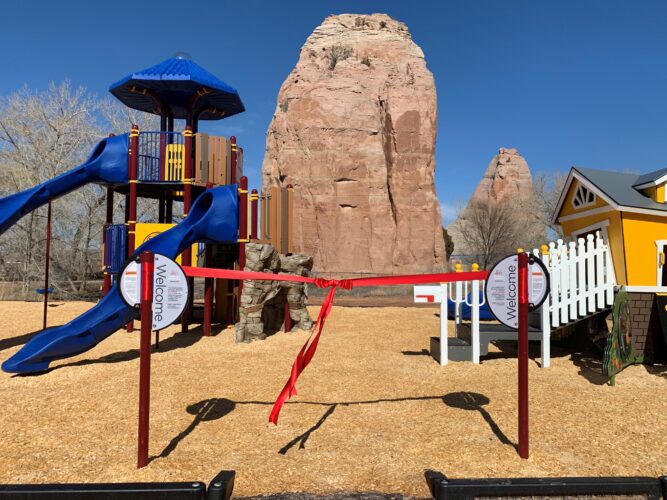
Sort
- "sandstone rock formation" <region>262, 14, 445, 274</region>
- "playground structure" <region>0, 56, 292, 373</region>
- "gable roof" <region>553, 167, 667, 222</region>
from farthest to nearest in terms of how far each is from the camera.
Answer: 1. "sandstone rock formation" <region>262, 14, 445, 274</region>
2. "playground structure" <region>0, 56, 292, 373</region>
3. "gable roof" <region>553, 167, 667, 222</region>

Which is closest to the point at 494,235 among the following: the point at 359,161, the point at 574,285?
the point at 359,161

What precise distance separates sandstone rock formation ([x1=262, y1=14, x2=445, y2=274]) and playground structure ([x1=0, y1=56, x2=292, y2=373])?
73.1ft

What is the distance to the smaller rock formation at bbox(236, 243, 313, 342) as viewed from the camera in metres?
9.40

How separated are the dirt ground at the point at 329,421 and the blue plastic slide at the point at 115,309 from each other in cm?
31

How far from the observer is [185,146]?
11.0 m

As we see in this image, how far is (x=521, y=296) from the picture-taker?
3824 millimetres

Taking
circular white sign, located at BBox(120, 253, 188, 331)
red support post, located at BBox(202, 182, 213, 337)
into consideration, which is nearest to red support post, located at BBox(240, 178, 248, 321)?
red support post, located at BBox(202, 182, 213, 337)

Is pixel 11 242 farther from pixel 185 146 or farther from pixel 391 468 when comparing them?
pixel 391 468

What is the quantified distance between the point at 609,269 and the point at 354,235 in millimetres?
28249

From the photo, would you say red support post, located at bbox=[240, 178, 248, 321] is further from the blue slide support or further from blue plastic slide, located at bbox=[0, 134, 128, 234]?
blue plastic slide, located at bbox=[0, 134, 128, 234]

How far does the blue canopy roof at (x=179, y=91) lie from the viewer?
11.9 metres

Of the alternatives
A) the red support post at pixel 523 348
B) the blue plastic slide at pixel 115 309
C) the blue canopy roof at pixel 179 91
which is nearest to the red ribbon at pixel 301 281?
the red support post at pixel 523 348

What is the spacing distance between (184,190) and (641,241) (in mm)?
10432

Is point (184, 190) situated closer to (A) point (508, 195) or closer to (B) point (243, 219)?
(B) point (243, 219)
